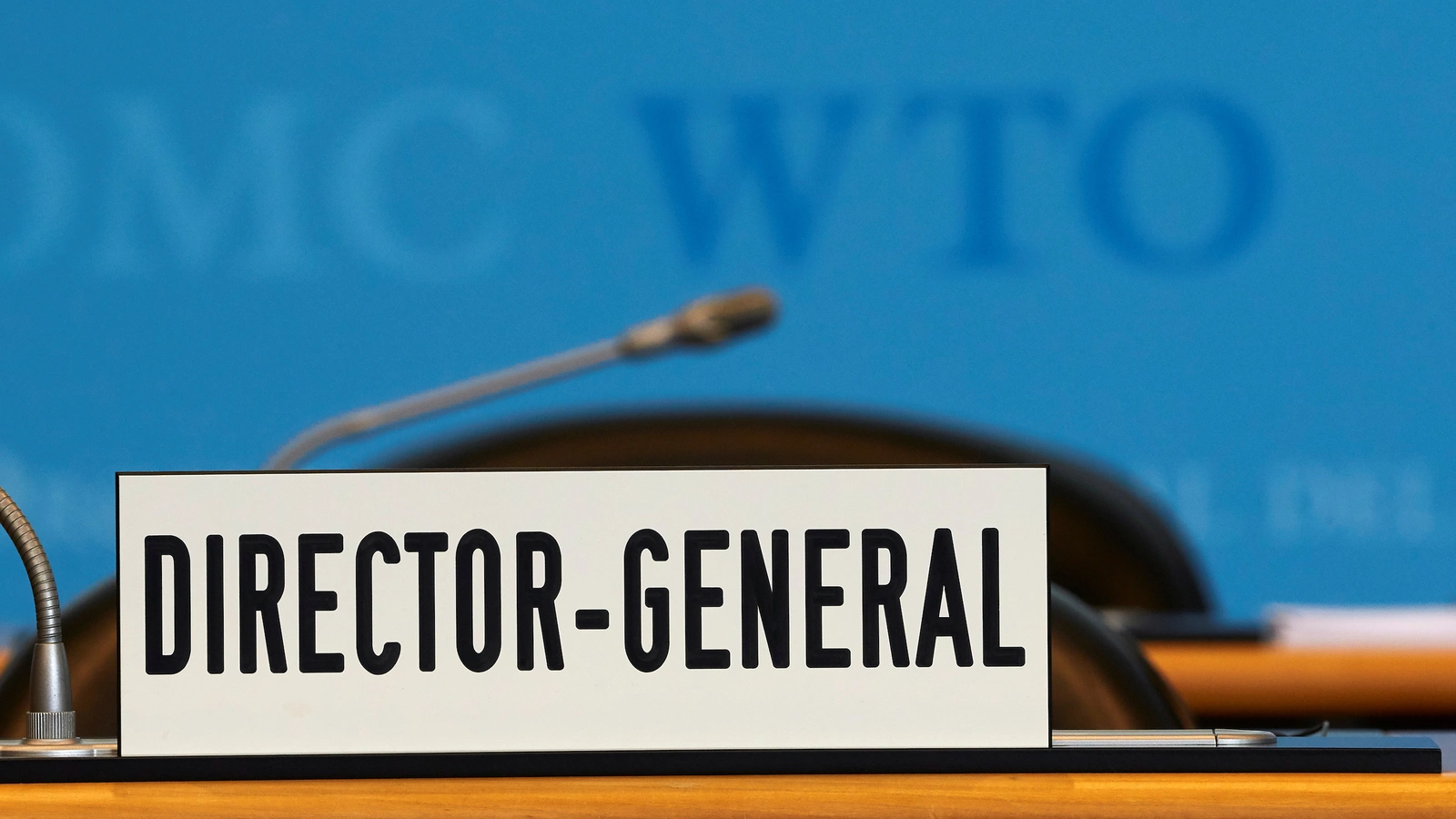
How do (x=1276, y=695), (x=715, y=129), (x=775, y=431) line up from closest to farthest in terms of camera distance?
(x=1276, y=695)
(x=775, y=431)
(x=715, y=129)

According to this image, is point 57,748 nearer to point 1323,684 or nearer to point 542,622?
point 542,622

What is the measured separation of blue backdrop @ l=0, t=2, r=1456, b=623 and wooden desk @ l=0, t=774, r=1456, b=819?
240 cm

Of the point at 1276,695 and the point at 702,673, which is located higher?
the point at 702,673

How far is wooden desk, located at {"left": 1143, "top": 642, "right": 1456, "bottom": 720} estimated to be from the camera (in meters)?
1.64

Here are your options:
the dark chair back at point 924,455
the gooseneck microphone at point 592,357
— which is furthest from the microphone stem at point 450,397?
the dark chair back at point 924,455

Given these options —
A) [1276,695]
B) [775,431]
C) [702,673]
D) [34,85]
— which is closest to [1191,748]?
[702,673]

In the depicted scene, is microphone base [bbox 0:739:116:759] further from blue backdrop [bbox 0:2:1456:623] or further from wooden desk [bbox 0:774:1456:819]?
blue backdrop [bbox 0:2:1456:623]

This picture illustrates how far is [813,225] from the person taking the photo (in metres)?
2.95

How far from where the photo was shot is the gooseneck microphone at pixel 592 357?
1397 millimetres

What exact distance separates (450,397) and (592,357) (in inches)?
4.9

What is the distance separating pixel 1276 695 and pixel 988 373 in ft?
4.52

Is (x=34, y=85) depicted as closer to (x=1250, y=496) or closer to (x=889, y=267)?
(x=889, y=267)

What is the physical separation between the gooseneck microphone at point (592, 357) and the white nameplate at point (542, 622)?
0.77 m

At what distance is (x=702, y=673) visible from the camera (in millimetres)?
590
